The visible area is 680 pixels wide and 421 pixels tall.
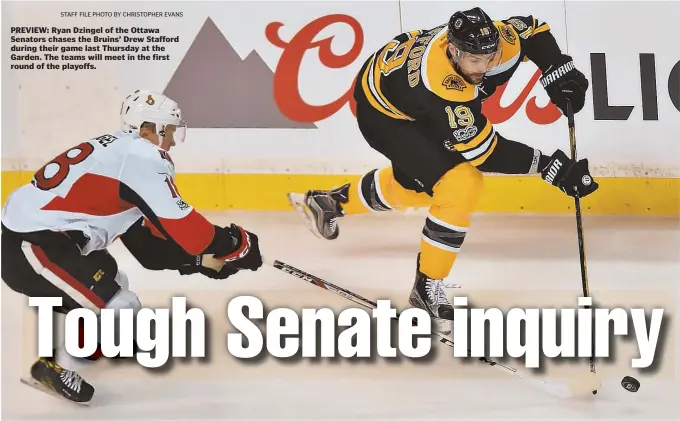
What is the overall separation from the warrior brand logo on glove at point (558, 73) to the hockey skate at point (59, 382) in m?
1.73

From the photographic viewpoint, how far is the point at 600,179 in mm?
2762

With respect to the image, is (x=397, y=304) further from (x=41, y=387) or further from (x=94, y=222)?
(x=41, y=387)

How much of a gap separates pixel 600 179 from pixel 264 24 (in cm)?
128

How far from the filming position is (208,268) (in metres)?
2.58

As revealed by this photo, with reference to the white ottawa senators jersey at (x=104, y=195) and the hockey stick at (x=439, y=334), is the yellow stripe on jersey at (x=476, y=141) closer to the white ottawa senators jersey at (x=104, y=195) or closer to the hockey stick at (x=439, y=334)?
the hockey stick at (x=439, y=334)

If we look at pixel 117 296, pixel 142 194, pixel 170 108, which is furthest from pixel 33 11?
pixel 117 296

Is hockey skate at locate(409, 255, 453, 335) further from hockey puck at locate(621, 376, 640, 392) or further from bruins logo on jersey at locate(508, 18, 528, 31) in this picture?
bruins logo on jersey at locate(508, 18, 528, 31)

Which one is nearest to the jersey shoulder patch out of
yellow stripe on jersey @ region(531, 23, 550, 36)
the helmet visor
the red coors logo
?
the red coors logo

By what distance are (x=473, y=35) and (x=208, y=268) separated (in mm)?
1091

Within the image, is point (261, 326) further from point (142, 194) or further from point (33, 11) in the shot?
point (33, 11)

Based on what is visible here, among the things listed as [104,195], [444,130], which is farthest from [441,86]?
[104,195]

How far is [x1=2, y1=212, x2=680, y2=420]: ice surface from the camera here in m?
2.39

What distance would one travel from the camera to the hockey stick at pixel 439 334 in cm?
242

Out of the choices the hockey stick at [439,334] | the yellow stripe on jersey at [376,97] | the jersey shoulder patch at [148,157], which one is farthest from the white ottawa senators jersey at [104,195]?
the yellow stripe on jersey at [376,97]
